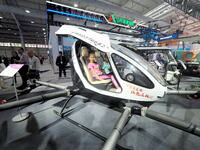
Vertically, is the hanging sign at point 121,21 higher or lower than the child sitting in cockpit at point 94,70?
higher

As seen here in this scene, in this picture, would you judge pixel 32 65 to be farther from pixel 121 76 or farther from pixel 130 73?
pixel 130 73

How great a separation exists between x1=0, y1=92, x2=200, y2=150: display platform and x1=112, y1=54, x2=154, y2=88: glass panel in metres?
1.00

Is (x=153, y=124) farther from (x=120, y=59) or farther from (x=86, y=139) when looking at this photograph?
(x=120, y=59)

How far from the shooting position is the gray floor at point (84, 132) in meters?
1.77

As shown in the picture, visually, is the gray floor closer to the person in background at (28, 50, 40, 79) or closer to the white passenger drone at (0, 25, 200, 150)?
the white passenger drone at (0, 25, 200, 150)

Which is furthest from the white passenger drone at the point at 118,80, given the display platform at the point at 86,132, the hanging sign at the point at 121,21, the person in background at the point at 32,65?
the hanging sign at the point at 121,21

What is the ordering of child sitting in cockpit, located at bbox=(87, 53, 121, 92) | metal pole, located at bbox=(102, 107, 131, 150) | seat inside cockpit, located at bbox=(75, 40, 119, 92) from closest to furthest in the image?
metal pole, located at bbox=(102, 107, 131, 150) → seat inside cockpit, located at bbox=(75, 40, 119, 92) → child sitting in cockpit, located at bbox=(87, 53, 121, 92)

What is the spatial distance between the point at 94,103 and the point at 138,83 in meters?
1.92

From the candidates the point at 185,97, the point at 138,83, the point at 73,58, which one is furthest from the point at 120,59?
the point at 185,97

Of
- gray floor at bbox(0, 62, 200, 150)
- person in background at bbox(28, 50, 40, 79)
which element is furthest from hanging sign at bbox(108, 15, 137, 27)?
gray floor at bbox(0, 62, 200, 150)

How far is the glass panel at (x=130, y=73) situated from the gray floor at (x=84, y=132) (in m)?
1.00

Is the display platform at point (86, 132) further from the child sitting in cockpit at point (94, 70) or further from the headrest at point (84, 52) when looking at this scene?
the headrest at point (84, 52)

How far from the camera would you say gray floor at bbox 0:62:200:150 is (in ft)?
5.81

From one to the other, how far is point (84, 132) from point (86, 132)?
0.13 ft
